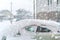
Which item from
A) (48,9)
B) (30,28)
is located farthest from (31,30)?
(48,9)

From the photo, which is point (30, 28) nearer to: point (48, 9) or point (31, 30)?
point (31, 30)

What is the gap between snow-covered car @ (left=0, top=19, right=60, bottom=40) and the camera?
1.71 meters

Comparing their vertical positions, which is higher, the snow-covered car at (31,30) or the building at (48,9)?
the building at (48,9)

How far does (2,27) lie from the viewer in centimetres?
172

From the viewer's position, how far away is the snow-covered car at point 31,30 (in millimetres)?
1714

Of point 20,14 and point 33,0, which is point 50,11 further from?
point 20,14

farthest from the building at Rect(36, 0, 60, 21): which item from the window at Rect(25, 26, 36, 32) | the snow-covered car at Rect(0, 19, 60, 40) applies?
the window at Rect(25, 26, 36, 32)

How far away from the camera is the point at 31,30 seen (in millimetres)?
1751

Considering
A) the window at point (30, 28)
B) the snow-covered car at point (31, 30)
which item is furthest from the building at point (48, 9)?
the window at point (30, 28)

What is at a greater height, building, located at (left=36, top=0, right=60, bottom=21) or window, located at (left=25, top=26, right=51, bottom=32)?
building, located at (left=36, top=0, right=60, bottom=21)

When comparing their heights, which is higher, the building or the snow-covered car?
the building

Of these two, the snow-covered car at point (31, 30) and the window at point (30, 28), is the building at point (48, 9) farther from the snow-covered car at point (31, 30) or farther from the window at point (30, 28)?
the window at point (30, 28)

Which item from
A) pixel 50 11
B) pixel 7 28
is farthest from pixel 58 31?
pixel 7 28

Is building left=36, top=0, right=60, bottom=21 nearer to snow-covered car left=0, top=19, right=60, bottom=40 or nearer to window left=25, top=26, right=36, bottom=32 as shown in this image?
Result: snow-covered car left=0, top=19, right=60, bottom=40
